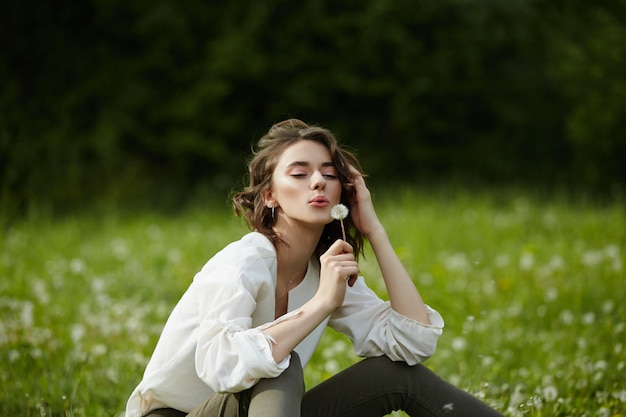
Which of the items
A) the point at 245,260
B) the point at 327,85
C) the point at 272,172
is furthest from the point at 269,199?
the point at 327,85

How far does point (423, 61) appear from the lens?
490 inches

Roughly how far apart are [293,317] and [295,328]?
4cm

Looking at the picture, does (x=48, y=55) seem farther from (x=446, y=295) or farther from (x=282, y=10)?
(x=446, y=295)

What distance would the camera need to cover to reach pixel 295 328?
195 centimetres

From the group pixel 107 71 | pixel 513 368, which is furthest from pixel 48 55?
pixel 513 368

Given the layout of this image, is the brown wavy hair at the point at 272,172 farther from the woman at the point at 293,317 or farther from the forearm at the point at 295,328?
the forearm at the point at 295,328

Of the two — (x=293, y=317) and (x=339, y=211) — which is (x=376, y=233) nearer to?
(x=339, y=211)

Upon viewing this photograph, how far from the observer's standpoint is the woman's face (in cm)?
223

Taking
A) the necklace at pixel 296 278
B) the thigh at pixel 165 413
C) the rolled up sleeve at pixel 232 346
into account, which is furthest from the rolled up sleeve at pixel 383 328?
the thigh at pixel 165 413

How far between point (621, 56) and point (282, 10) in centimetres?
536

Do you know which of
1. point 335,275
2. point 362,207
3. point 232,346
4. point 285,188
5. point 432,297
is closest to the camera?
point 232,346

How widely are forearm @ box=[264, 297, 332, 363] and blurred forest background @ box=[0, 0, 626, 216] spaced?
347 inches

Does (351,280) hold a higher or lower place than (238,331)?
higher

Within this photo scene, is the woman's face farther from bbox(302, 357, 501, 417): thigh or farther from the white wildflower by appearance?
bbox(302, 357, 501, 417): thigh
